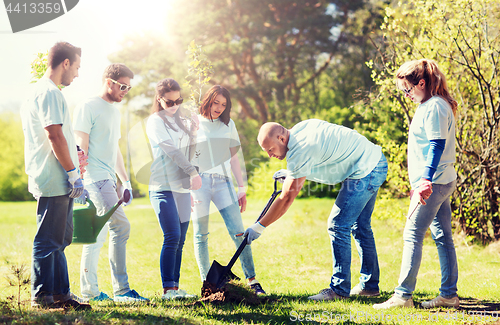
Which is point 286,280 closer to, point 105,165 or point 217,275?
point 217,275

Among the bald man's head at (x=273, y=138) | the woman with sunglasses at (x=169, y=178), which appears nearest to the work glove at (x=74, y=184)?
the woman with sunglasses at (x=169, y=178)

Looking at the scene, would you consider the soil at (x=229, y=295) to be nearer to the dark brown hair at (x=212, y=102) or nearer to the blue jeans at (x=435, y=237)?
the blue jeans at (x=435, y=237)

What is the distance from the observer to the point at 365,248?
3574 millimetres

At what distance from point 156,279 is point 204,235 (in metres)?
1.83

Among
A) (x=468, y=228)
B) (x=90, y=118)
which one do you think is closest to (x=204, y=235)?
(x=90, y=118)

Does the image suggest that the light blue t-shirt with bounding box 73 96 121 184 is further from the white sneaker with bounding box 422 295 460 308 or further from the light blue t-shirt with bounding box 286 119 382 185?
the white sneaker with bounding box 422 295 460 308

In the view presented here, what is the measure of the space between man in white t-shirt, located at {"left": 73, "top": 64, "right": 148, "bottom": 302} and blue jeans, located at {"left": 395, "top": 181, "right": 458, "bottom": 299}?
7.11 ft

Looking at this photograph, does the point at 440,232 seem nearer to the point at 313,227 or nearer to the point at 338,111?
the point at 313,227

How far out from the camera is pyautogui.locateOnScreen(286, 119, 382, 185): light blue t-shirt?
3012 mm

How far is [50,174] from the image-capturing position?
2.74m

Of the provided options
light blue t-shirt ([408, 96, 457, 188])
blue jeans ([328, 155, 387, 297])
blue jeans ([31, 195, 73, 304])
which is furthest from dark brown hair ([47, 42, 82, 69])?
light blue t-shirt ([408, 96, 457, 188])

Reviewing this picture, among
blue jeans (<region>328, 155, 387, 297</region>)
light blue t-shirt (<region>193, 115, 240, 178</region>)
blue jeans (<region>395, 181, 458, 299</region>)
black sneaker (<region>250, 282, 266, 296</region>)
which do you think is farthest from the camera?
light blue t-shirt (<region>193, 115, 240, 178</region>)

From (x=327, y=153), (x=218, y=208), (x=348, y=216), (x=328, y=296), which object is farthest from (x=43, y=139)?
(x=328, y=296)

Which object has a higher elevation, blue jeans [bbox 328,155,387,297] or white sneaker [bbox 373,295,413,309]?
blue jeans [bbox 328,155,387,297]
